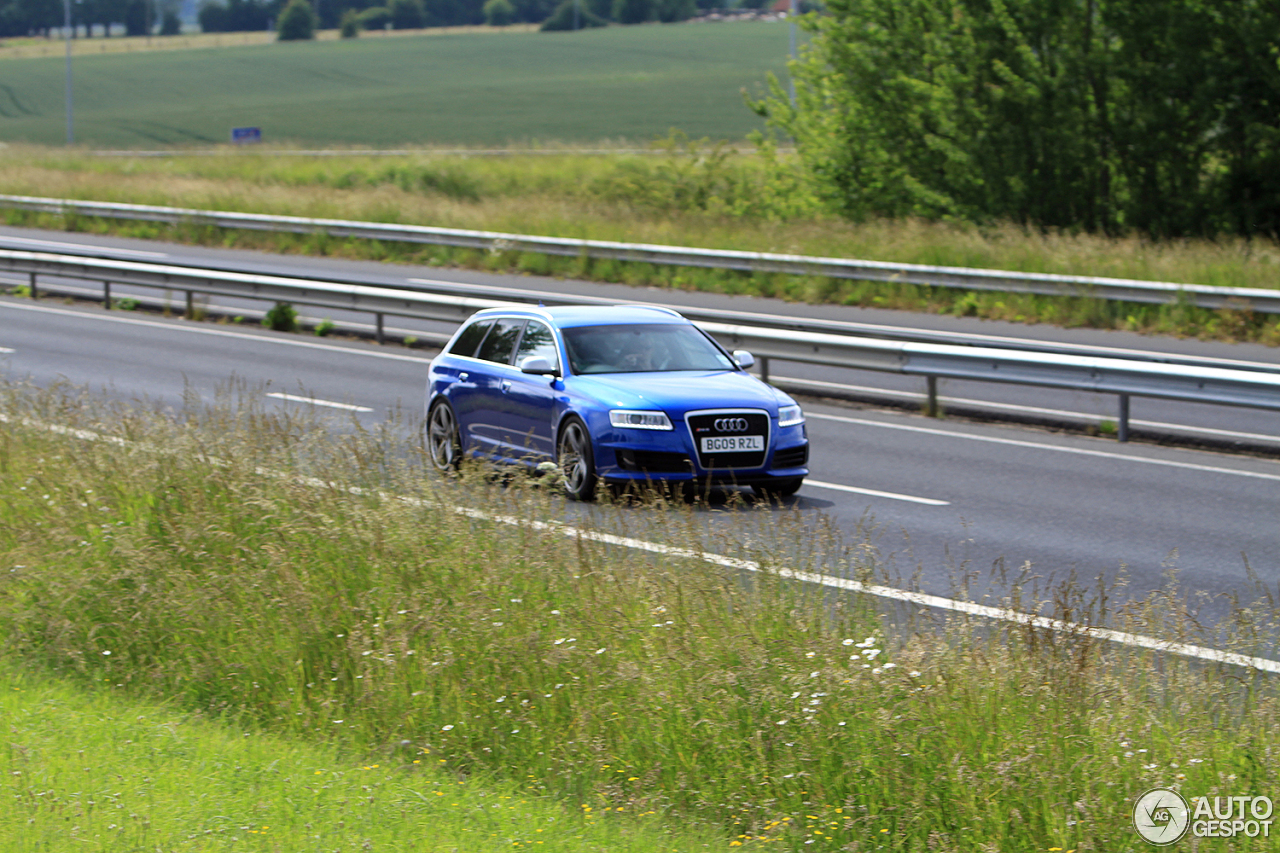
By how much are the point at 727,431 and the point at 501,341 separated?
2557 millimetres

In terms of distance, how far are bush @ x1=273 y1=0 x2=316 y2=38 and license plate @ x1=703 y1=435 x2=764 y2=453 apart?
14867 cm

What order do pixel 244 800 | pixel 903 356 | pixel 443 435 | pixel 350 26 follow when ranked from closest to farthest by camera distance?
1. pixel 244 800
2. pixel 443 435
3. pixel 903 356
4. pixel 350 26

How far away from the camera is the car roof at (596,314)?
40.7 ft

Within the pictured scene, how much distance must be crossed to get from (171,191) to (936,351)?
3102 cm

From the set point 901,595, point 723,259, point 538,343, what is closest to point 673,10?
point 723,259

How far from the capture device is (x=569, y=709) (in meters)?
6.33

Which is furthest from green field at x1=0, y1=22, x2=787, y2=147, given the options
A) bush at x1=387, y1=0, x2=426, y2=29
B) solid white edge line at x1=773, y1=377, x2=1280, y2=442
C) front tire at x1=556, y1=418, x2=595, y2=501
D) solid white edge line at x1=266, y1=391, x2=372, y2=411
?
front tire at x1=556, y1=418, x2=595, y2=501

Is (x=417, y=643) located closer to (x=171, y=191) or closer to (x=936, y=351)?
(x=936, y=351)

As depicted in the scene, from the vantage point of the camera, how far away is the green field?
8400 cm

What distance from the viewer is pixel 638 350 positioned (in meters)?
12.2

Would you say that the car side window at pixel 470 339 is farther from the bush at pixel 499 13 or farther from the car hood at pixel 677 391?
the bush at pixel 499 13

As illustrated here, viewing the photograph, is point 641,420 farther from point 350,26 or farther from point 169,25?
point 169,25

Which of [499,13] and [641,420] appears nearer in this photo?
[641,420]

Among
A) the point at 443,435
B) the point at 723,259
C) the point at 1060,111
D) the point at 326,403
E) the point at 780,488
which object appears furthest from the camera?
the point at 1060,111
